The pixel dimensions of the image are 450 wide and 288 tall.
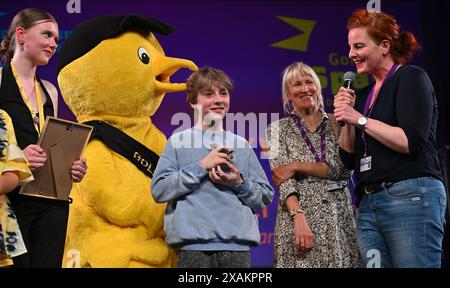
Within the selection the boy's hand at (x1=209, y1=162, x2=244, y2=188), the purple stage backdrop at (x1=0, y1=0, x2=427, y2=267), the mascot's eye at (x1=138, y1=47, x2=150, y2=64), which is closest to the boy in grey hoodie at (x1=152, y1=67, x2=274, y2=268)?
the boy's hand at (x1=209, y1=162, x2=244, y2=188)

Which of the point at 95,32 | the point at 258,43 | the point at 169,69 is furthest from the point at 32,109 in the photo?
the point at 258,43

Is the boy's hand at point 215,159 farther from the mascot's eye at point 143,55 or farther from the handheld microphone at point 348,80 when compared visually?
the mascot's eye at point 143,55

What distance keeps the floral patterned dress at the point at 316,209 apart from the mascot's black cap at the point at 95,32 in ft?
2.47

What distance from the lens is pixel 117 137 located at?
269cm

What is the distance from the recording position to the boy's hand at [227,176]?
91.4 inches

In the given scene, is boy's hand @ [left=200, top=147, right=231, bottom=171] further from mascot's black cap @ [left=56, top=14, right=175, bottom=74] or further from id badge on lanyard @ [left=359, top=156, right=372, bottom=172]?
mascot's black cap @ [left=56, top=14, right=175, bottom=74]

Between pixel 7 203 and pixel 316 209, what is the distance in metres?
1.17

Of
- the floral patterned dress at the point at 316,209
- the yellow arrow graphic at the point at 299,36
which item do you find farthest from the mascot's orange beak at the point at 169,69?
the yellow arrow graphic at the point at 299,36

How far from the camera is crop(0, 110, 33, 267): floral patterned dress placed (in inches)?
80.7

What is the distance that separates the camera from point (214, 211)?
233 cm

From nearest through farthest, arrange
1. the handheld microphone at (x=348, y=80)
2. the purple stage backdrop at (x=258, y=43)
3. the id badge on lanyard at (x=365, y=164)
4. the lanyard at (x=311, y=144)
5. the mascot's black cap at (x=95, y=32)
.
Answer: the id badge on lanyard at (x=365, y=164) → the handheld microphone at (x=348, y=80) → the lanyard at (x=311, y=144) → the mascot's black cap at (x=95, y=32) → the purple stage backdrop at (x=258, y=43)

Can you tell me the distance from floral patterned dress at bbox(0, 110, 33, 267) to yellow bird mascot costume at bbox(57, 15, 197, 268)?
1.63 ft
